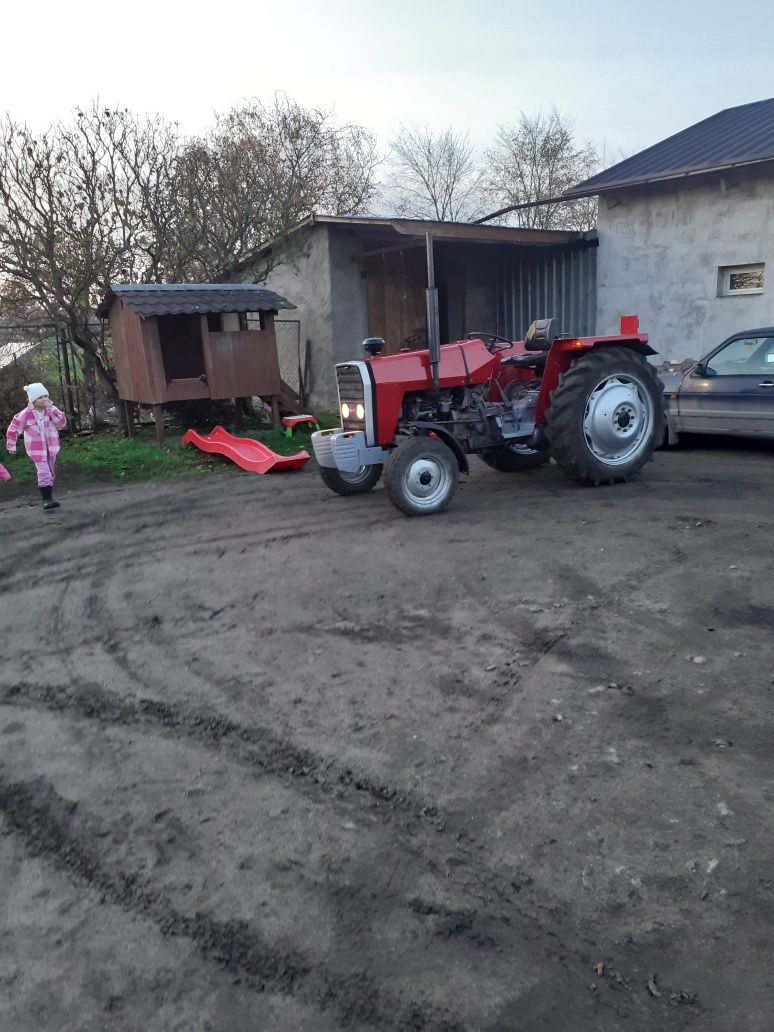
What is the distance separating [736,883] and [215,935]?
1.63 m

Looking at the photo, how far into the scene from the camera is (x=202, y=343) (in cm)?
1234

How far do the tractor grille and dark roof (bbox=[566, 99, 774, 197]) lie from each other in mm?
8691

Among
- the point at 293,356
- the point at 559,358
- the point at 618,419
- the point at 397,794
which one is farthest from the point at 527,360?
the point at 293,356

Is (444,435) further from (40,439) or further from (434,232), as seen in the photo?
(434,232)

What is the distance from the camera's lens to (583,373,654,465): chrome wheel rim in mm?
7777

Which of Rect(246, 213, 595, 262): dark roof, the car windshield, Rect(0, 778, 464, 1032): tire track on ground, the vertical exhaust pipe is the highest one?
Rect(246, 213, 595, 262): dark roof

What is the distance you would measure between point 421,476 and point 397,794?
14.4 ft

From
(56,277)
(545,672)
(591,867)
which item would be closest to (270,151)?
(56,277)

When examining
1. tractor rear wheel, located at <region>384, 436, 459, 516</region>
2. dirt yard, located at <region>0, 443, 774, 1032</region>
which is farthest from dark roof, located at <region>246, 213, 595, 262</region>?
dirt yard, located at <region>0, 443, 774, 1032</region>

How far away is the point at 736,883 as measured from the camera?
2.52m

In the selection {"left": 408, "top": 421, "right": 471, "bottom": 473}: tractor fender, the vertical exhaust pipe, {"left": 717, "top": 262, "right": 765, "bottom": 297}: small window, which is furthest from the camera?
{"left": 717, "top": 262, "right": 765, "bottom": 297}: small window

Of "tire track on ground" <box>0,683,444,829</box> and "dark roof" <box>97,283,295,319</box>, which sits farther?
"dark roof" <box>97,283,295,319</box>

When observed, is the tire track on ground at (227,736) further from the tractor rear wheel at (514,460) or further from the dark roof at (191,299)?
the dark roof at (191,299)

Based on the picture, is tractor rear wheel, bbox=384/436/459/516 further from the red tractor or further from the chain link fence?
the chain link fence
